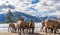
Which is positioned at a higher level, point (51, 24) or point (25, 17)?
point (25, 17)

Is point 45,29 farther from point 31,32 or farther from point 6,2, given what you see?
point 6,2

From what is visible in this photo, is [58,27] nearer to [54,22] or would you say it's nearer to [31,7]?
[54,22]

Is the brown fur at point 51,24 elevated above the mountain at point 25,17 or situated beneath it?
situated beneath

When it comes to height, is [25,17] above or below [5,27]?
above

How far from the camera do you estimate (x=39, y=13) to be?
2740 mm

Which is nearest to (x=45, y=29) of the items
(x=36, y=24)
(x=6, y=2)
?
→ (x=36, y=24)

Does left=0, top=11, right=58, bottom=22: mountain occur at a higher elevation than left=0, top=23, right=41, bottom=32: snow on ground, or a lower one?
higher

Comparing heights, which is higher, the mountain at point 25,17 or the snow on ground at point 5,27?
the mountain at point 25,17

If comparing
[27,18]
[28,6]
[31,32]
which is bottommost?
[31,32]

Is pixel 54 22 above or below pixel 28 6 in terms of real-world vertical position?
below

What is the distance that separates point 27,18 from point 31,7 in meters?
0.17

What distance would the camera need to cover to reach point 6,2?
282 centimetres

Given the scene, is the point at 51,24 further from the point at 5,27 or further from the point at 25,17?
the point at 5,27

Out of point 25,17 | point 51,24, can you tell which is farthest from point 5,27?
point 51,24
